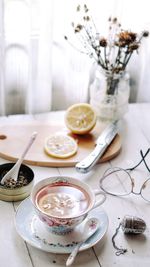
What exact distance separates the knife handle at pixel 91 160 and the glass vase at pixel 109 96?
16 cm

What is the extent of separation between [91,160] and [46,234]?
261mm

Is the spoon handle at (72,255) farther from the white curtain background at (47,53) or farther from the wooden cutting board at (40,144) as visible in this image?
the white curtain background at (47,53)

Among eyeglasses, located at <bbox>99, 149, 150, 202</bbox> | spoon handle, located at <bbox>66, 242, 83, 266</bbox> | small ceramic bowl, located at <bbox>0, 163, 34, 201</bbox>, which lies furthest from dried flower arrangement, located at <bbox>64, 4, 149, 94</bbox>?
spoon handle, located at <bbox>66, 242, 83, 266</bbox>

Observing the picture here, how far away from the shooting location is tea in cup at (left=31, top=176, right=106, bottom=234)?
95 cm

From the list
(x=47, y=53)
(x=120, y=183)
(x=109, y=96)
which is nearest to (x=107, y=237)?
(x=120, y=183)

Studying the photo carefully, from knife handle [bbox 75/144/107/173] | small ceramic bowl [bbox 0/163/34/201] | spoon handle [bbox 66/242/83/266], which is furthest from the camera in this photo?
knife handle [bbox 75/144/107/173]

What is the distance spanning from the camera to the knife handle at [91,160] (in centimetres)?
116

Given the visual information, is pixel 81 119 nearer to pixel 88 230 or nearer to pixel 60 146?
pixel 60 146

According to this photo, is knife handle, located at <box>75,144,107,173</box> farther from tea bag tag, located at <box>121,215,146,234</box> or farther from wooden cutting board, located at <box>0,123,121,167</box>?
tea bag tag, located at <box>121,215,146,234</box>

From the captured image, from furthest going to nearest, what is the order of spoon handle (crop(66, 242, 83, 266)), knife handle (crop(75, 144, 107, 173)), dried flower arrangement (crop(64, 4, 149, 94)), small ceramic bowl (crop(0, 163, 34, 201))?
1. dried flower arrangement (crop(64, 4, 149, 94))
2. knife handle (crop(75, 144, 107, 173))
3. small ceramic bowl (crop(0, 163, 34, 201))
4. spoon handle (crop(66, 242, 83, 266))

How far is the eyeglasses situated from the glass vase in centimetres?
21

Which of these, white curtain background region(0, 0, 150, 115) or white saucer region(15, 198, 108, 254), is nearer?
white saucer region(15, 198, 108, 254)

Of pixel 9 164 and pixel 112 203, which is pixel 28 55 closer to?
pixel 9 164

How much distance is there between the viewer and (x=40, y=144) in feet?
4.15
